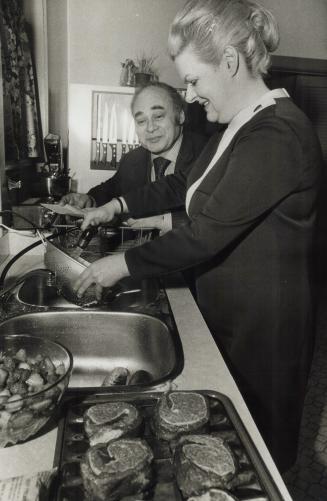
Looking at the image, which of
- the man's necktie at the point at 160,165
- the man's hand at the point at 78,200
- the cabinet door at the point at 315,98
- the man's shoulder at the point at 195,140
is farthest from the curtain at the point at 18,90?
the cabinet door at the point at 315,98

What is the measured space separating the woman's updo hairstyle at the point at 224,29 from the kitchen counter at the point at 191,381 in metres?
0.75

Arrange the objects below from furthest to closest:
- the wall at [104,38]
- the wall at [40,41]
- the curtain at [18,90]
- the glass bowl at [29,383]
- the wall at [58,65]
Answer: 1. the wall at [104,38]
2. the wall at [58,65]
3. the wall at [40,41]
4. the curtain at [18,90]
5. the glass bowl at [29,383]

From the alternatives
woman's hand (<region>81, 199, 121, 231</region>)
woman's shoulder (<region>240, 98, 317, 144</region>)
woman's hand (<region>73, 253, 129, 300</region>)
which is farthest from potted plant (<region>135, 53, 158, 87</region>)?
woman's hand (<region>73, 253, 129, 300</region>)

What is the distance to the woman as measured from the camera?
108 cm

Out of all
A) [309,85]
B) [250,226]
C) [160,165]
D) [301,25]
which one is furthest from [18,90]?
[309,85]

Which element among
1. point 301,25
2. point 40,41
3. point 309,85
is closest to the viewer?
point 40,41

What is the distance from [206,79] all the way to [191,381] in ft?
2.70

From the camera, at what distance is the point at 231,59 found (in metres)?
1.18

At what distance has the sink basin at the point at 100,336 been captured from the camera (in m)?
1.28

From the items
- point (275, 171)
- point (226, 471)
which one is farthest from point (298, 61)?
point (226, 471)

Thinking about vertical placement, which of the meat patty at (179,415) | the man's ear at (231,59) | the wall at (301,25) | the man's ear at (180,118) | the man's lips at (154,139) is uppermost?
the wall at (301,25)

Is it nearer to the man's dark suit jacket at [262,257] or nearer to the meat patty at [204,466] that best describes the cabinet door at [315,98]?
the man's dark suit jacket at [262,257]

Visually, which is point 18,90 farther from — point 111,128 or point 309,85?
point 309,85

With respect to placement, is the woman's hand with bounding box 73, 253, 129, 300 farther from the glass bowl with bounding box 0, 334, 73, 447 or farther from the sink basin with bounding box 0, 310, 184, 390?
the glass bowl with bounding box 0, 334, 73, 447
